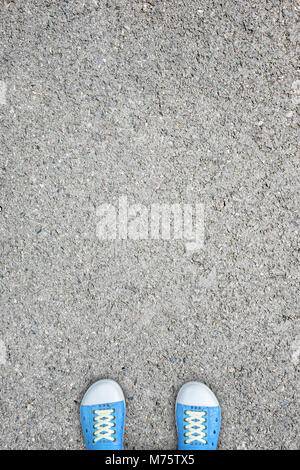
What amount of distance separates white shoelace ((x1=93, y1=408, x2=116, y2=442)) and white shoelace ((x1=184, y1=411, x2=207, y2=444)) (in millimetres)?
373

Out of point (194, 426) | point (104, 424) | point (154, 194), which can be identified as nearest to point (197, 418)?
point (194, 426)

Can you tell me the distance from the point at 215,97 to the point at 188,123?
19 centimetres

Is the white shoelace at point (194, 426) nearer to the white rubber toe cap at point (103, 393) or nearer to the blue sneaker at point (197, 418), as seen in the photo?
the blue sneaker at point (197, 418)

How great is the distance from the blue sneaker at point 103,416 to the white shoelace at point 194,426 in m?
0.33

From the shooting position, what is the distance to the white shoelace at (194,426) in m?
1.56

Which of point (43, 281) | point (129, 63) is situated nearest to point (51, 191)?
point (43, 281)

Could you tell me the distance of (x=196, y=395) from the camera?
5.00 ft

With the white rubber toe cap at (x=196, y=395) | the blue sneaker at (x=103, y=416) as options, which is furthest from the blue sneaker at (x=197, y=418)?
the blue sneaker at (x=103, y=416)

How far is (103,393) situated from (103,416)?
0.13 meters

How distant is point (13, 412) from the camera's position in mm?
1578

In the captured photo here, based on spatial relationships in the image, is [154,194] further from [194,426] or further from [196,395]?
[194,426]

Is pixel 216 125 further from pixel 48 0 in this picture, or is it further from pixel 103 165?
pixel 48 0

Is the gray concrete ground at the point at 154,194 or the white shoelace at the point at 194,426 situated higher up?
the gray concrete ground at the point at 154,194

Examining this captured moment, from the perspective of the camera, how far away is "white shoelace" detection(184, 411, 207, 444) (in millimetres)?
1560
